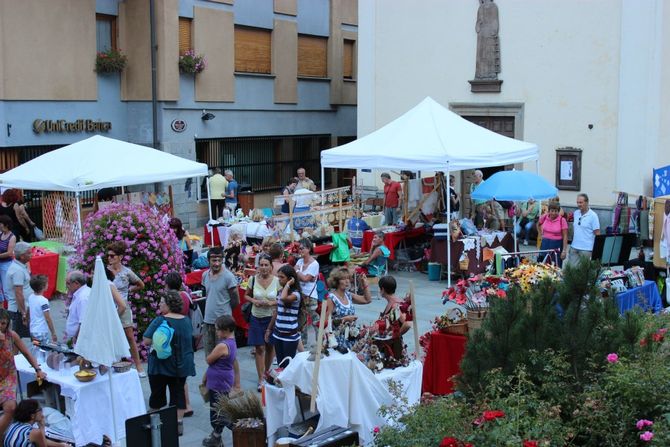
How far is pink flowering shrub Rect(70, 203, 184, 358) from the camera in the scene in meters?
→ 10.8

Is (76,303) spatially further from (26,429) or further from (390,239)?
(390,239)

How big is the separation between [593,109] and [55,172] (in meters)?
12.3

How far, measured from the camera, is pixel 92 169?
524 inches

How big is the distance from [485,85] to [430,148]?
24.7ft

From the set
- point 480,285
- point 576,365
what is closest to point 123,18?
point 480,285

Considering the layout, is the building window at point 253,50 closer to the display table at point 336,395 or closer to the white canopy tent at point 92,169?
the white canopy tent at point 92,169

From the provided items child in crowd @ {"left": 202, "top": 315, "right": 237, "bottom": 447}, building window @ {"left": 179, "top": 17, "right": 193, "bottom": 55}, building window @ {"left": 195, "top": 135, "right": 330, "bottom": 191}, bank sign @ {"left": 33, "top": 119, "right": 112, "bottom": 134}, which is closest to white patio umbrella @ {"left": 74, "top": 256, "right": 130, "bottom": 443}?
child in crowd @ {"left": 202, "top": 315, "right": 237, "bottom": 447}

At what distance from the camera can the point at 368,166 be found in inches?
598

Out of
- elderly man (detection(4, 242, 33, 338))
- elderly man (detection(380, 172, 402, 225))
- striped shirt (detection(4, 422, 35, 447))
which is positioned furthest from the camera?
elderly man (detection(380, 172, 402, 225))

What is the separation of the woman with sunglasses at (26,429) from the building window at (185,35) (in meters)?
17.3

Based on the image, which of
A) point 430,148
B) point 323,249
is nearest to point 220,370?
point 323,249

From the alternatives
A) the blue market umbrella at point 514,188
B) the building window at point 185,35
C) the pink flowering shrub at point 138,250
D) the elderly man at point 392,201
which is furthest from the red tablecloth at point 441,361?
the building window at point 185,35

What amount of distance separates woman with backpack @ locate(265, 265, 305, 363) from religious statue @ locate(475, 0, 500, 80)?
45.4 ft

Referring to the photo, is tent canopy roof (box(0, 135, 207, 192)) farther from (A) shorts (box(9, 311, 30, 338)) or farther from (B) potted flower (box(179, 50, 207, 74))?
(B) potted flower (box(179, 50, 207, 74))
